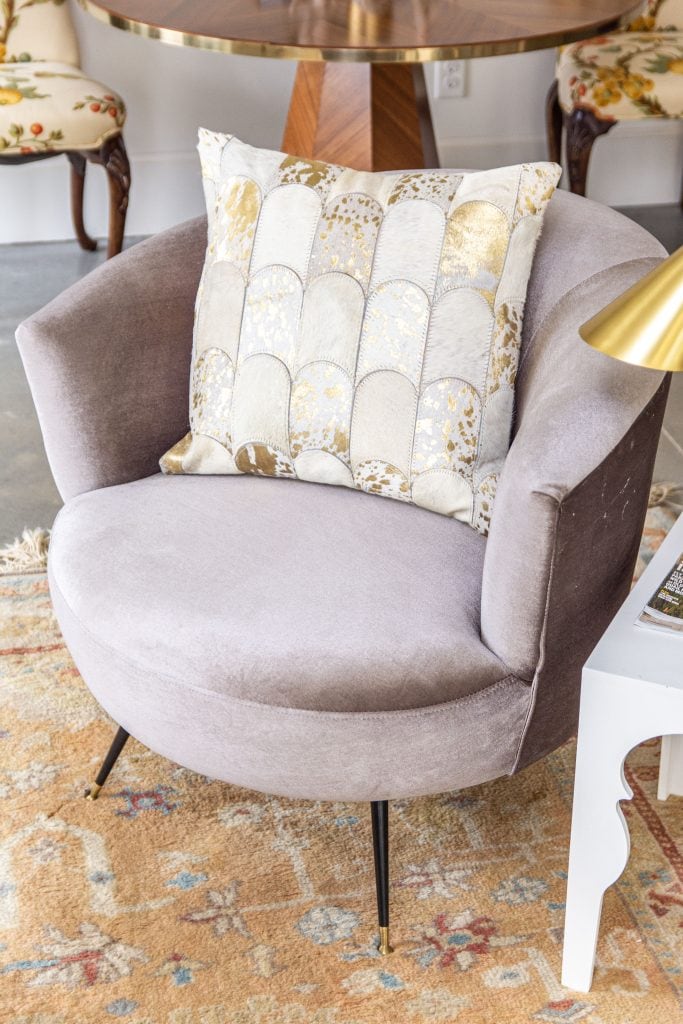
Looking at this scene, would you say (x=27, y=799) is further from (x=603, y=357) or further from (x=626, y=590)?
(x=603, y=357)

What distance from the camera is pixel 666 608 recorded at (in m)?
1.20

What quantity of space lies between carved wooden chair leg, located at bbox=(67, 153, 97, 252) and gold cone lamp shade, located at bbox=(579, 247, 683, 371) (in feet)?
7.27

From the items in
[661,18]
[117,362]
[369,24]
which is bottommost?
[117,362]

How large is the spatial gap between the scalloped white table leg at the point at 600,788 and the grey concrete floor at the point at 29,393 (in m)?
1.25

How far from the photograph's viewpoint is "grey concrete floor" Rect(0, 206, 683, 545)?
2307 mm

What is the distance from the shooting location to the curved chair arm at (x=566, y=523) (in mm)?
1183

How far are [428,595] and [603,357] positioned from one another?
0.31 meters

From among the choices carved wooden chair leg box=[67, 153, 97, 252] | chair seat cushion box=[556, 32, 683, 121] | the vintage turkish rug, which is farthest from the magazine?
carved wooden chair leg box=[67, 153, 97, 252]

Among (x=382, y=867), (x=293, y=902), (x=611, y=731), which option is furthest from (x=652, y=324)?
(x=293, y=902)

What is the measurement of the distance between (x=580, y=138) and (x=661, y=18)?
17.5 inches

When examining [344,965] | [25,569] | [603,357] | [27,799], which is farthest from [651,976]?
[25,569]

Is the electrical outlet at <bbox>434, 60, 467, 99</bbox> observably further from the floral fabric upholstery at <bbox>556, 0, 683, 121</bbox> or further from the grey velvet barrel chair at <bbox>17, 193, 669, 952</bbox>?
the grey velvet barrel chair at <bbox>17, 193, 669, 952</bbox>

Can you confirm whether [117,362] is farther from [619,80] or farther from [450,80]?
[450,80]

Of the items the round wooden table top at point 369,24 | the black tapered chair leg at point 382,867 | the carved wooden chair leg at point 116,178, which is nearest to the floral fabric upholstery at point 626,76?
the round wooden table top at point 369,24
